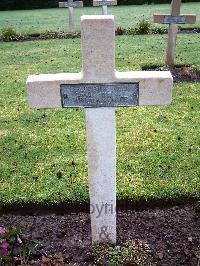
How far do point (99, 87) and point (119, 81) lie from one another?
0.13 metres

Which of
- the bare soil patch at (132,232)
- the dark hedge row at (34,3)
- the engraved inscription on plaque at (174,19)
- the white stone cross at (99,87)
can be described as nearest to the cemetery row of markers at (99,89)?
the white stone cross at (99,87)

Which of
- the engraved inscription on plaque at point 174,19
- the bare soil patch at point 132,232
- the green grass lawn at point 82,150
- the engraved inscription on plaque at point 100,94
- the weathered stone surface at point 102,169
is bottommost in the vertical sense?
the bare soil patch at point 132,232

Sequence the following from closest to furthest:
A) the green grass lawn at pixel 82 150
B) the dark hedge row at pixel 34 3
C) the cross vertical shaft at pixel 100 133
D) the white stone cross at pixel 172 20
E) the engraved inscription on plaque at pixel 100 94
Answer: the cross vertical shaft at pixel 100 133 → the engraved inscription on plaque at pixel 100 94 → the green grass lawn at pixel 82 150 → the white stone cross at pixel 172 20 → the dark hedge row at pixel 34 3

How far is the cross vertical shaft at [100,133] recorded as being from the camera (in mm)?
2424

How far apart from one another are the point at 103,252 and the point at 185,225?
30.6 inches

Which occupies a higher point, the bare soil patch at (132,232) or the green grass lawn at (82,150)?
the green grass lawn at (82,150)

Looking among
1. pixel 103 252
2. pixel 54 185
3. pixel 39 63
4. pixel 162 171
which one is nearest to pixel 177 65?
pixel 39 63

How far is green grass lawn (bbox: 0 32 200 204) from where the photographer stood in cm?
391

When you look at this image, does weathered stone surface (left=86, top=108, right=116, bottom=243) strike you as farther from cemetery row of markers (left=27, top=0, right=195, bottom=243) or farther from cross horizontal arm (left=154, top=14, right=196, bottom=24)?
cross horizontal arm (left=154, top=14, right=196, bottom=24)

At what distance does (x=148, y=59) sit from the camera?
9.75 meters

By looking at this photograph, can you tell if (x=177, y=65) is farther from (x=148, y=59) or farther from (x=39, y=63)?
(x=39, y=63)

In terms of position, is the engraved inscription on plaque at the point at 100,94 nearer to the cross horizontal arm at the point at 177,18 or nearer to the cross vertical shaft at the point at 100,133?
the cross vertical shaft at the point at 100,133

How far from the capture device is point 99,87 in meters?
2.59

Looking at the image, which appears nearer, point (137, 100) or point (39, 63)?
point (137, 100)
